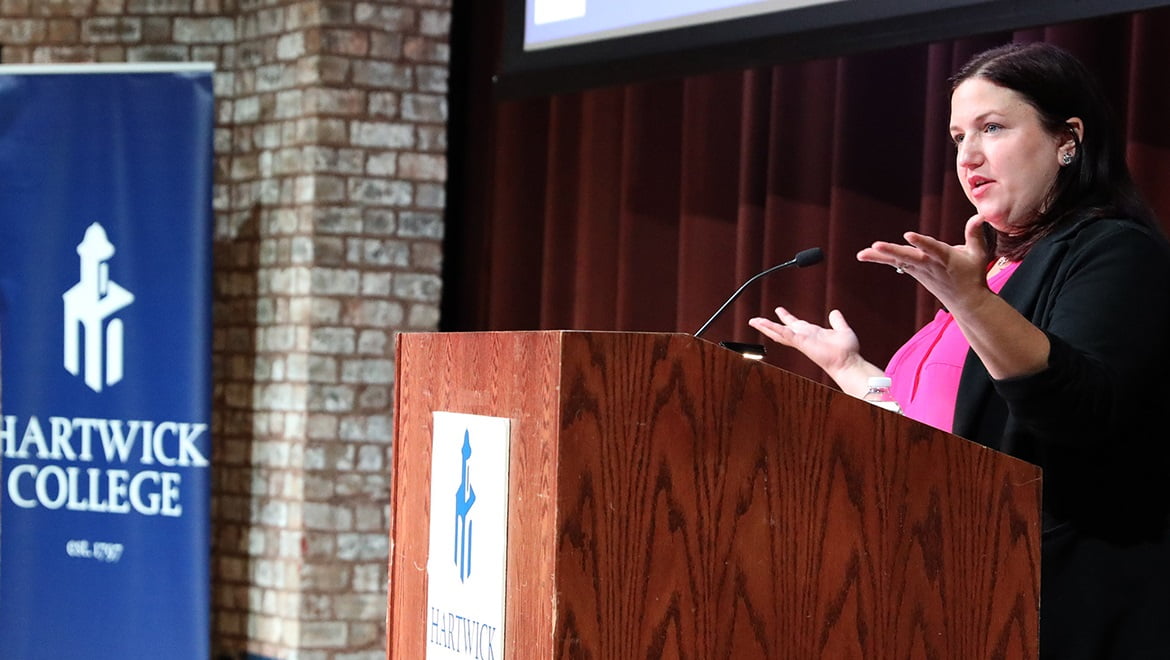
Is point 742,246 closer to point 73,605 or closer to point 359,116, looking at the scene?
point 359,116

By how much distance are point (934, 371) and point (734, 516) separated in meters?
0.69

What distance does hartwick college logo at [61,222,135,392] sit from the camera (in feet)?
13.4

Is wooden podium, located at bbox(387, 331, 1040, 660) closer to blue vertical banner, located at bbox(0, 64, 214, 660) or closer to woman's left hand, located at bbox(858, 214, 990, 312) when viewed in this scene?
woman's left hand, located at bbox(858, 214, 990, 312)

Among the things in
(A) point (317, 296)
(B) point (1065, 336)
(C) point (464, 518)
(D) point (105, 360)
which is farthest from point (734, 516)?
(D) point (105, 360)

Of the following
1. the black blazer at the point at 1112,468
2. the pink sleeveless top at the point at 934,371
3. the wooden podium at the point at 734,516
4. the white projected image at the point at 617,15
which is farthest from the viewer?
the white projected image at the point at 617,15

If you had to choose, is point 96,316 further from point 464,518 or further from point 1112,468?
point 1112,468

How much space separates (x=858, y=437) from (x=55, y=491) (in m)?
3.43

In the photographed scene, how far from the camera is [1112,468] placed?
1.48m

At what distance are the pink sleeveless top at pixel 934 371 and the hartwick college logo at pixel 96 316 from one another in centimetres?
287

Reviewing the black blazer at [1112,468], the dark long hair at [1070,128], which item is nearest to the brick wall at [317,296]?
the dark long hair at [1070,128]

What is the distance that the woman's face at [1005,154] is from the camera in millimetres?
1640

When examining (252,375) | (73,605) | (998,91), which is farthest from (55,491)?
(998,91)

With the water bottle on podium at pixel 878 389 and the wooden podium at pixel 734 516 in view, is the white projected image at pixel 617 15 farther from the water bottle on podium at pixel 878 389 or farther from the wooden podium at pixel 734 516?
the wooden podium at pixel 734 516

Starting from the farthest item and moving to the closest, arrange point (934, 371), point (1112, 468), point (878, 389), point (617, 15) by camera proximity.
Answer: point (617, 15) → point (934, 371) → point (878, 389) → point (1112, 468)
